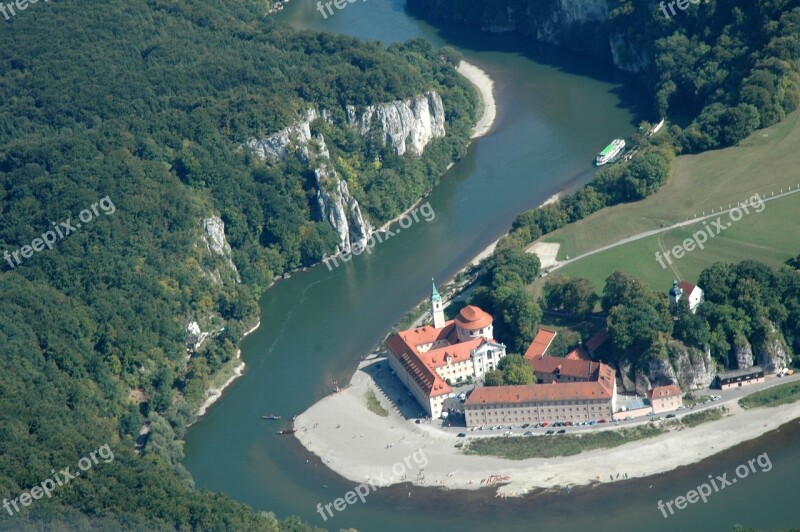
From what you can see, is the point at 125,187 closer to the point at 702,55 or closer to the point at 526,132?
the point at 526,132

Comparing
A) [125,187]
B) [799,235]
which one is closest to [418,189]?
[125,187]

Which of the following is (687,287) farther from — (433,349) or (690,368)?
(433,349)

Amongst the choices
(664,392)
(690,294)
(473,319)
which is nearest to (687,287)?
(690,294)

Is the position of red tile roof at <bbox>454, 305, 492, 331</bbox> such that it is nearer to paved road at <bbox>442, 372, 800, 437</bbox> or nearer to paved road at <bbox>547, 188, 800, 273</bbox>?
paved road at <bbox>442, 372, 800, 437</bbox>

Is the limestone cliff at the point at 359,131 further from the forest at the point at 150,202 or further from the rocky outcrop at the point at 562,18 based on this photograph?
the rocky outcrop at the point at 562,18

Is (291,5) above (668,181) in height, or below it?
above
